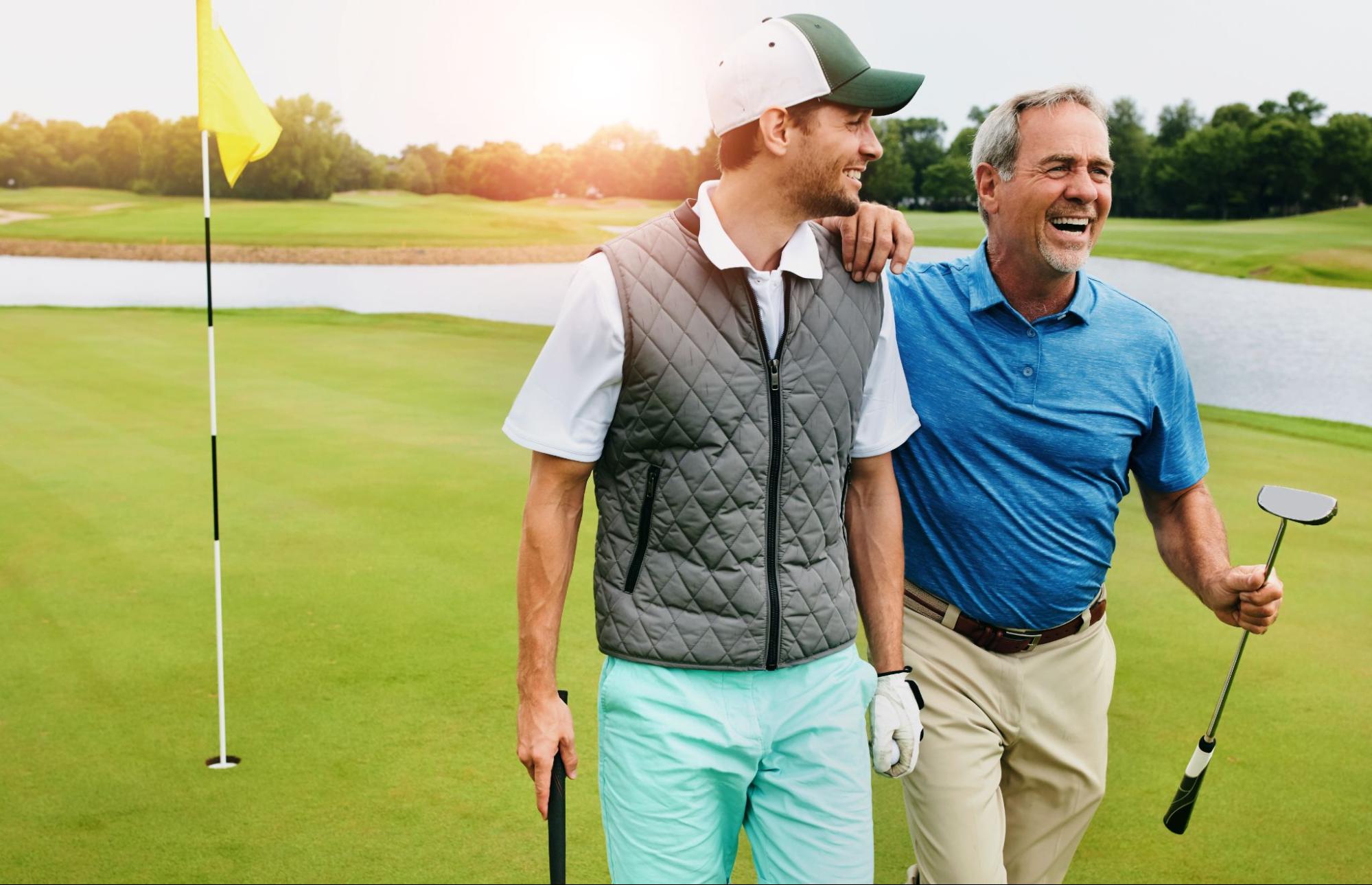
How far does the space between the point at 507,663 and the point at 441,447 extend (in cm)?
363

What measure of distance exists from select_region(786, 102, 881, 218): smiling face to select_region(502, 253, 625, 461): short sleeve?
12.5 inches

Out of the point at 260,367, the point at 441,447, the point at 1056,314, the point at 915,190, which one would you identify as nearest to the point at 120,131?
the point at 915,190

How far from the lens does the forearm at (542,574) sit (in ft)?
6.28

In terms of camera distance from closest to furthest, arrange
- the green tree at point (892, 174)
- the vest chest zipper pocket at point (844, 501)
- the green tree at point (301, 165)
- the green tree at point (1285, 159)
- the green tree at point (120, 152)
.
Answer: the vest chest zipper pocket at point (844, 501), the green tree at point (892, 174), the green tree at point (1285, 159), the green tree at point (120, 152), the green tree at point (301, 165)

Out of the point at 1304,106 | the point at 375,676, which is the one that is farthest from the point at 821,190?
the point at 1304,106

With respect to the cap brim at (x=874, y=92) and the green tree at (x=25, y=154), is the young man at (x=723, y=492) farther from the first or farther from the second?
the green tree at (x=25, y=154)

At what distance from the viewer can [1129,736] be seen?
364cm

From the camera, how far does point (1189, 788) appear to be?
8.19ft

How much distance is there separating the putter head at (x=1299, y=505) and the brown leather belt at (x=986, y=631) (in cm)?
41

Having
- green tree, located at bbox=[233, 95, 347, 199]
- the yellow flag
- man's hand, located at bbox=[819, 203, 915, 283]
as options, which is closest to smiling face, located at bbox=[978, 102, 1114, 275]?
man's hand, located at bbox=[819, 203, 915, 283]

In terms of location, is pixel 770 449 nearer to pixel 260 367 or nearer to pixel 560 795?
pixel 560 795

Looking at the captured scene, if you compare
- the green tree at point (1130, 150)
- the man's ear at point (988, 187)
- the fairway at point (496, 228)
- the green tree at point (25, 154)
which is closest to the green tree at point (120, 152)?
the fairway at point (496, 228)

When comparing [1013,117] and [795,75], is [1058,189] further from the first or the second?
[795,75]

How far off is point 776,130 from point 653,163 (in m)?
40.3
